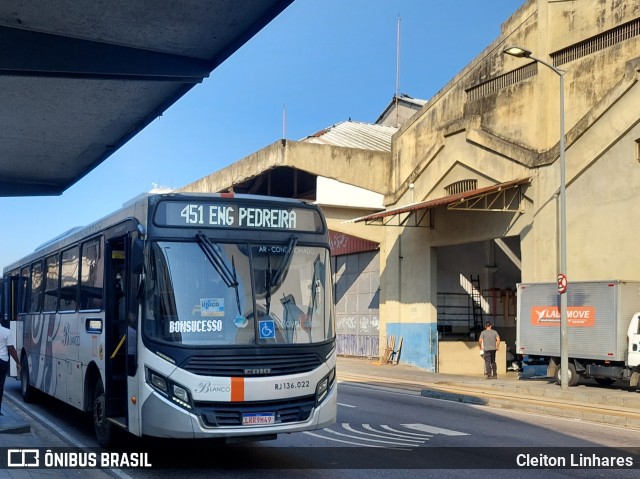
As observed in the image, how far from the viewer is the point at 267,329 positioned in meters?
8.94

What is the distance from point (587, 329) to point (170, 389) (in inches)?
661

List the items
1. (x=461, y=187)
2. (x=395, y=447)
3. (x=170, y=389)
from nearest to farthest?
(x=170, y=389)
(x=395, y=447)
(x=461, y=187)

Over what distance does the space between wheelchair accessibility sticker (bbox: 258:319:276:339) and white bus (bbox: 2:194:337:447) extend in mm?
12

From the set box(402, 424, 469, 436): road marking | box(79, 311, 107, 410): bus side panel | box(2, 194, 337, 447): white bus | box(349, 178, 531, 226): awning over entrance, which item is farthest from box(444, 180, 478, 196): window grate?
box(2, 194, 337, 447): white bus

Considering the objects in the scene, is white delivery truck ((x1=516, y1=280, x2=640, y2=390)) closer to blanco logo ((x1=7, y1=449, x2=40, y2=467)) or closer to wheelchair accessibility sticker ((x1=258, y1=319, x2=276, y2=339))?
wheelchair accessibility sticker ((x1=258, y1=319, x2=276, y2=339))

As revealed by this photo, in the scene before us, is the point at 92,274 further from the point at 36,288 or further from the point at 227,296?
the point at 36,288

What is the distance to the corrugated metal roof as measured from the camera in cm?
3922

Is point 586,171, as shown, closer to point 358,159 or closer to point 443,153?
point 443,153

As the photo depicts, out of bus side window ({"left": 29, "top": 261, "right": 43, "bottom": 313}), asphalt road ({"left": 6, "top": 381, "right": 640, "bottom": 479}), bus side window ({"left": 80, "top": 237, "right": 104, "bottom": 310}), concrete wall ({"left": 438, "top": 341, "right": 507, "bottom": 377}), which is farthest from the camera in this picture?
concrete wall ({"left": 438, "top": 341, "right": 507, "bottom": 377})

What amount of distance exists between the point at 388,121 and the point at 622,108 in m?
33.0

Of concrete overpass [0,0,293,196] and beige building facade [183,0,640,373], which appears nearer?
concrete overpass [0,0,293,196]

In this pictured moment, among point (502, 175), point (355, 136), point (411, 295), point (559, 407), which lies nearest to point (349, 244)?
point (411, 295)

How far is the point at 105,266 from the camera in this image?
10742 mm

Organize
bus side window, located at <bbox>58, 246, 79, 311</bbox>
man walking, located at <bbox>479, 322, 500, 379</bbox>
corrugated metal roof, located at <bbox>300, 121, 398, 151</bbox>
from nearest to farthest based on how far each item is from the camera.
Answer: bus side window, located at <bbox>58, 246, 79, 311</bbox>
man walking, located at <bbox>479, 322, 500, 379</bbox>
corrugated metal roof, located at <bbox>300, 121, 398, 151</bbox>
